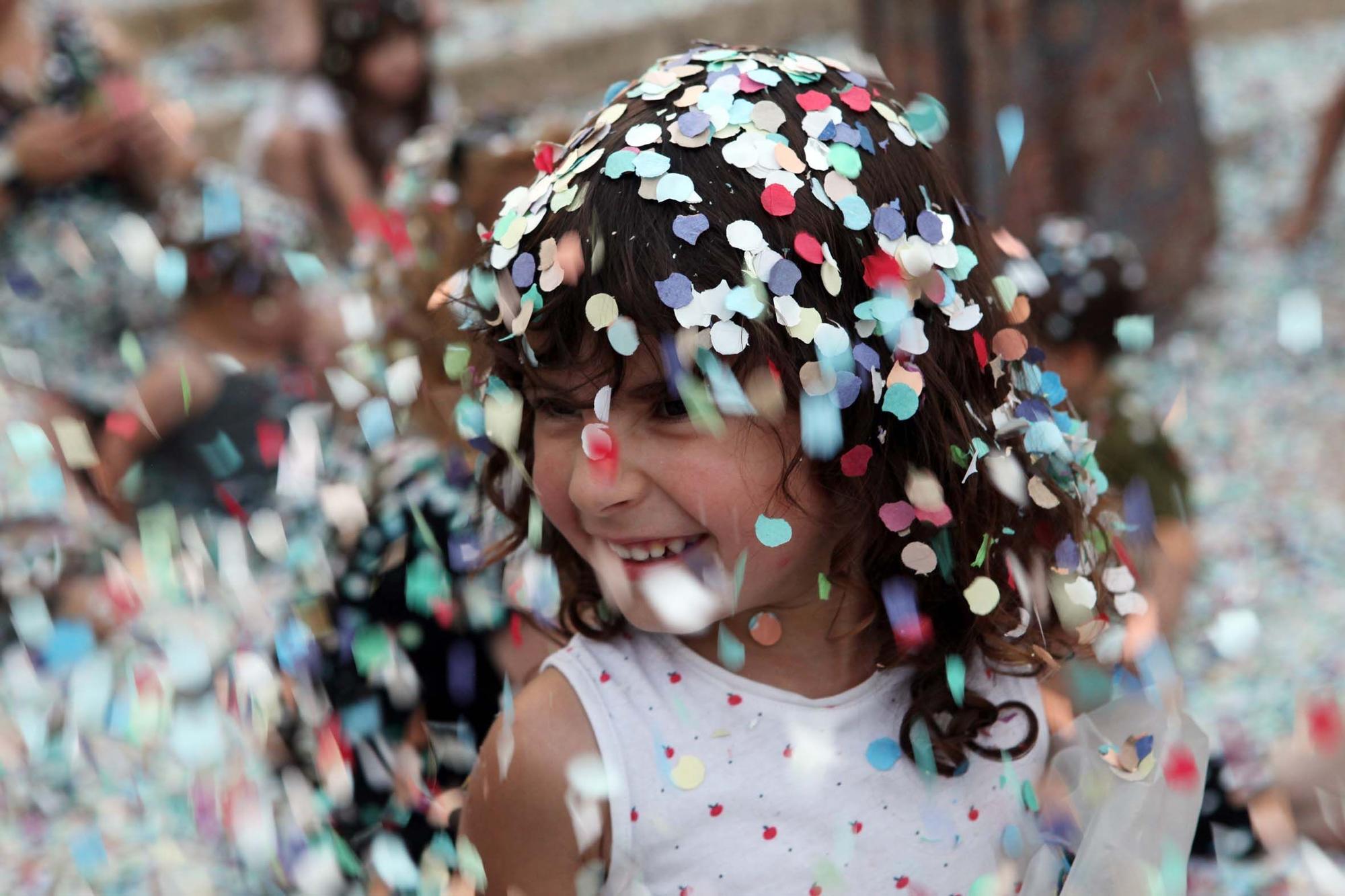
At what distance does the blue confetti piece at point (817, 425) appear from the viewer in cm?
116

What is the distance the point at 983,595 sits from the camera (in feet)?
4.18

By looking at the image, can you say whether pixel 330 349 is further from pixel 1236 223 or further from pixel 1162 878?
pixel 1236 223

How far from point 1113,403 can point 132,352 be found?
6.62 feet

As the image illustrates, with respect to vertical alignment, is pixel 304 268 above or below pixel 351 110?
above

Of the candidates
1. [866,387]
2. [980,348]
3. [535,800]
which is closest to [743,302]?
[866,387]

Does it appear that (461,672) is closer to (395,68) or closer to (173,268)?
(173,268)

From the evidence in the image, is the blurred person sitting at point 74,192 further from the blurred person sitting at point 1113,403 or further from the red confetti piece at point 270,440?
the blurred person sitting at point 1113,403

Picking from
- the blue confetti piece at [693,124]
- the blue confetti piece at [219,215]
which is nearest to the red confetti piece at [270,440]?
the blue confetti piece at [219,215]

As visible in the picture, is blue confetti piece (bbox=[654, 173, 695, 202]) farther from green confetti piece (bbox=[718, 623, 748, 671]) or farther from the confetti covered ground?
the confetti covered ground

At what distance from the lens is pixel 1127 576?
1.37 meters

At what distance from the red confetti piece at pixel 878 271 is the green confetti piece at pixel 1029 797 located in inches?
21.1

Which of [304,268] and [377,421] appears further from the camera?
[304,268]

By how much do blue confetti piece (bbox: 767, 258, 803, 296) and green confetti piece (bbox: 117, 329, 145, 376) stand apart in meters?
2.09

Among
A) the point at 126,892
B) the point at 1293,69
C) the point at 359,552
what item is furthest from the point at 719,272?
the point at 1293,69
